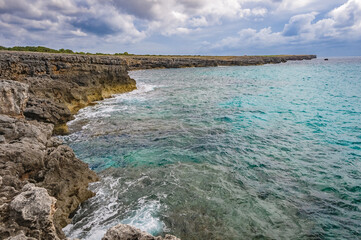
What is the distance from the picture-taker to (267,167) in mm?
10289

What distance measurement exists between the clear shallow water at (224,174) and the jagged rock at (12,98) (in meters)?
3.50

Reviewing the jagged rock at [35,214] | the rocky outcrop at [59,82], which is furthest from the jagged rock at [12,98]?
the jagged rock at [35,214]

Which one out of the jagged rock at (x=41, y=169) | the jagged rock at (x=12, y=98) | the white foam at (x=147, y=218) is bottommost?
the white foam at (x=147, y=218)

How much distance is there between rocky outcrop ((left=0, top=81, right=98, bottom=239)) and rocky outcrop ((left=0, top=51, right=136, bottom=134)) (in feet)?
12.9

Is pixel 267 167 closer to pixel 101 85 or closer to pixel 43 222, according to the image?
pixel 43 222

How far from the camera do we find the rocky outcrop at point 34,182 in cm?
435

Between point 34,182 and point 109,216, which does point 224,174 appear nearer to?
point 109,216

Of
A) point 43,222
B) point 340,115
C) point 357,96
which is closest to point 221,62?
point 357,96

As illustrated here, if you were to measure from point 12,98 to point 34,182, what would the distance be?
251 inches

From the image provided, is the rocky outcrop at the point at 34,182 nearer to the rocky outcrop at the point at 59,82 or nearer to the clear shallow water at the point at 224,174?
the clear shallow water at the point at 224,174

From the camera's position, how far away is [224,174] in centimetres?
981

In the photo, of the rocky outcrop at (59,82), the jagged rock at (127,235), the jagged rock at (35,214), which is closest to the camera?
the jagged rock at (127,235)

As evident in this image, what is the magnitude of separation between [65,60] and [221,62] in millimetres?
104923

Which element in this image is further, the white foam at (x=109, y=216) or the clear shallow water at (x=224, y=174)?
the clear shallow water at (x=224, y=174)
